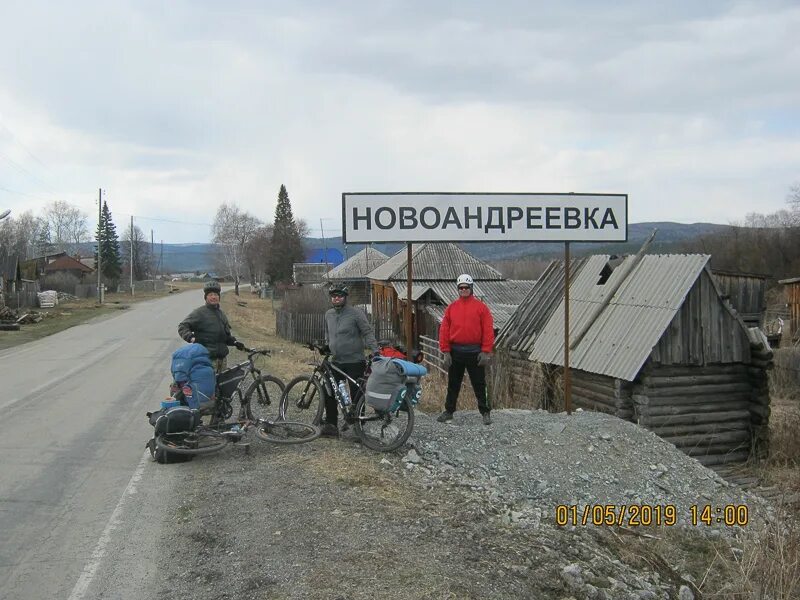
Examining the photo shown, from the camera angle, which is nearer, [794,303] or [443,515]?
[443,515]

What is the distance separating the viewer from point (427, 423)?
877cm

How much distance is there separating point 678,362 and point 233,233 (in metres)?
108

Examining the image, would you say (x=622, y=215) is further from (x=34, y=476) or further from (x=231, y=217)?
(x=231, y=217)

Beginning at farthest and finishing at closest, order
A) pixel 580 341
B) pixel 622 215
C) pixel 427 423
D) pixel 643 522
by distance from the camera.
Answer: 1. pixel 580 341
2. pixel 622 215
3. pixel 427 423
4. pixel 643 522

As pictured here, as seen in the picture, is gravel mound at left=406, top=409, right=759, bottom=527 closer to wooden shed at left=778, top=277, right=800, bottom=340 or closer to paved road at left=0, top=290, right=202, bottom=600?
paved road at left=0, top=290, right=202, bottom=600

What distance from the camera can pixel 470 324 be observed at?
28.1 feet

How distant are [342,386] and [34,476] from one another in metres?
3.32

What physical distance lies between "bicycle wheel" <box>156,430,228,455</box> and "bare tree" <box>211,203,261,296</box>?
104357mm

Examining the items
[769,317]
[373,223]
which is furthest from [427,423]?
[769,317]

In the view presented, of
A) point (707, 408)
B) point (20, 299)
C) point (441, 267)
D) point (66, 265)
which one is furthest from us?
point (66, 265)

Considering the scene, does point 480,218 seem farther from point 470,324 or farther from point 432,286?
point 432,286

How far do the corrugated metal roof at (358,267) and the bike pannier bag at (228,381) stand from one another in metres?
51.6

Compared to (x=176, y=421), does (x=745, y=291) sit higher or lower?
higher
